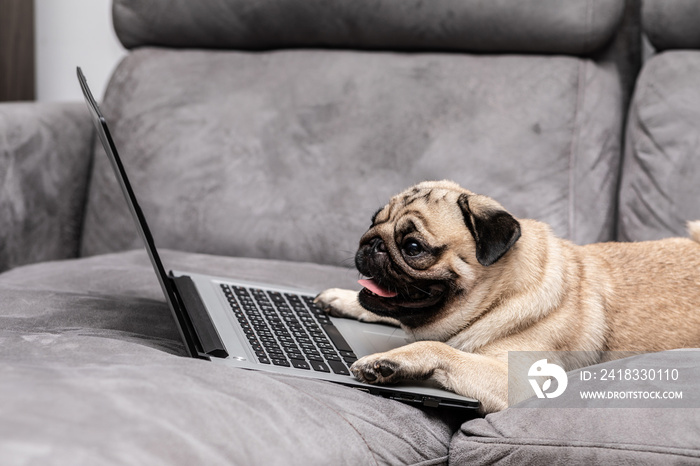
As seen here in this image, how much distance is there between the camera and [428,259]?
1207 millimetres

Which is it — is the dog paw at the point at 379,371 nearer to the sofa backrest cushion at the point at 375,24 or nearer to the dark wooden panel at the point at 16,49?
the sofa backrest cushion at the point at 375,24

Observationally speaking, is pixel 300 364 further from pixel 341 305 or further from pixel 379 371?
pixel 341 305

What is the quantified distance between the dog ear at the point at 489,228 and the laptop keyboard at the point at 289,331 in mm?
291

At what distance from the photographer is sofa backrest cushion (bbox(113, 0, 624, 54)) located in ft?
6.10

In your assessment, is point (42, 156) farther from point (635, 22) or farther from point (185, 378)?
point (635, 22)

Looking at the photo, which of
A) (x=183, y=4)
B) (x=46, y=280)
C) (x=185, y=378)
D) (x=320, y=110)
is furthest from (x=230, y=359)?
(x=183, y=4)

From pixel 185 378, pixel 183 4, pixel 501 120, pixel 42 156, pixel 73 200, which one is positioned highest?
pixel 183 4

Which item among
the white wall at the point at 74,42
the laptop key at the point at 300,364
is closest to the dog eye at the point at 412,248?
the laptop key at the point at 300,364

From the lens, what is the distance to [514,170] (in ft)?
5.93

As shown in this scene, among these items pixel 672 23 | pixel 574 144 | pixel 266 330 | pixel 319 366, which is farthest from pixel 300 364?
pixel 672 23

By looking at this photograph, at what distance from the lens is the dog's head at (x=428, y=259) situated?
1.21m

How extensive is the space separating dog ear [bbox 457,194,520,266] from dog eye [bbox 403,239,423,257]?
3.8 inches

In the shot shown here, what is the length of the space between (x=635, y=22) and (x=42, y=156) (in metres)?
1.74

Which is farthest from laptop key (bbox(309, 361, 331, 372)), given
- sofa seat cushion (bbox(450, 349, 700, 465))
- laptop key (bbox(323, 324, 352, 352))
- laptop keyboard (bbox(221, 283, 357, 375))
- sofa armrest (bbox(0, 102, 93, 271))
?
sofa armrest (bbox(0, 102, 93, 271))
